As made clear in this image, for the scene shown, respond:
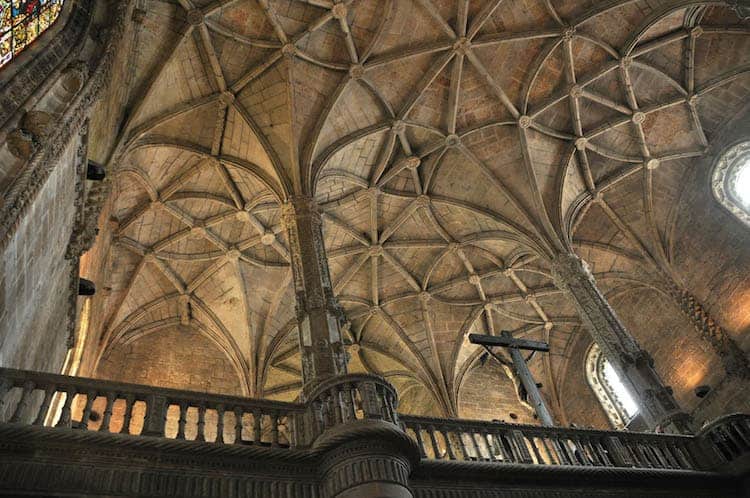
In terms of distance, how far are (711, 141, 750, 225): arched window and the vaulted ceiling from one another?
0.96 meters

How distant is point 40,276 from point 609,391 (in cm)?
1757

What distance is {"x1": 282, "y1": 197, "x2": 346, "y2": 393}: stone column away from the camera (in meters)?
9.87

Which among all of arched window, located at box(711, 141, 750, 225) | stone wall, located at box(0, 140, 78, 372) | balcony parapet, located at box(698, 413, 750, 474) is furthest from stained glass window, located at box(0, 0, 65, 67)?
arched window, located at box(711, 141, 750, 225)

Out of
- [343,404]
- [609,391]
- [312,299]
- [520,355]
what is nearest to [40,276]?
[343,404]

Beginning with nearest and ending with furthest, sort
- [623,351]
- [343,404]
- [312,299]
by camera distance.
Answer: [343,404]
[312,299]
[623,351]

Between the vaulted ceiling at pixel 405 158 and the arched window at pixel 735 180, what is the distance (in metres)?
0.96

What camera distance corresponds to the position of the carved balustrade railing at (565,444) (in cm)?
885

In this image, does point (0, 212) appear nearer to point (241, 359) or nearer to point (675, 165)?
point (241, 359)

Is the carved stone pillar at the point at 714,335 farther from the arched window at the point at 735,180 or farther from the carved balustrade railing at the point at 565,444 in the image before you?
the carved balustrade railing at the point at 565,444

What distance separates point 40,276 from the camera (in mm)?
7832

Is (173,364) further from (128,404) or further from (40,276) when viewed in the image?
(128,404)

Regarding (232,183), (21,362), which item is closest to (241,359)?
(232,183)

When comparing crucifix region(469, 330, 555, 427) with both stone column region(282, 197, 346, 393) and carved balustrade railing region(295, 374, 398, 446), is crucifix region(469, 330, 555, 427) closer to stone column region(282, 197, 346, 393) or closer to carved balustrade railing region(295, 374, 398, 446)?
stone column region(282, 197, 346, 393)

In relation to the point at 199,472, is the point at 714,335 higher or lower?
higher
